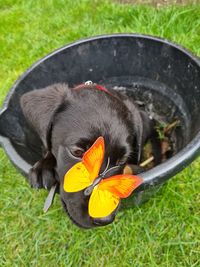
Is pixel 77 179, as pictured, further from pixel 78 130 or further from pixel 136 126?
pixel 136 126

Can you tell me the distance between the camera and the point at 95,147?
1308mm

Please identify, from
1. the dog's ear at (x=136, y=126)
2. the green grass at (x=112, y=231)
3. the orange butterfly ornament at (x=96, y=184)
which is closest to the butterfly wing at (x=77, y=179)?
the orange butterfly ornament at (x=96, y=184)

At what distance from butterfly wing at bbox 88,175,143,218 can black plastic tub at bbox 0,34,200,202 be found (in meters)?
0.44

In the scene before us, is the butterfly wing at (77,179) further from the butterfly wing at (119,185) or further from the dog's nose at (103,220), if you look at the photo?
the dog's nose at (103,220)

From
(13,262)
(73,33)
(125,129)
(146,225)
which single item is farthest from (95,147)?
(73,33)

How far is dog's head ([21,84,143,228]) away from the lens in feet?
5.08

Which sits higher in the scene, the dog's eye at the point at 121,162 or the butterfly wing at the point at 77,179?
the butterfly wing at the point at 77,179

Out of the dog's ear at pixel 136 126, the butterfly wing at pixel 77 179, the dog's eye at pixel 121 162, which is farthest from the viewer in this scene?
the dog's ear at pixel 136 126

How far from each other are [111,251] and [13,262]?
48 centimetres

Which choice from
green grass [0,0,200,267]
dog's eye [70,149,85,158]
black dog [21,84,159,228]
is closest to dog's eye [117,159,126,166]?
black dog [21,84,159,228]

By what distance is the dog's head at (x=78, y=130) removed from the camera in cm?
155

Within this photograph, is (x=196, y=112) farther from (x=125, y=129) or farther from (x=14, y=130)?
(x=14, y=130)

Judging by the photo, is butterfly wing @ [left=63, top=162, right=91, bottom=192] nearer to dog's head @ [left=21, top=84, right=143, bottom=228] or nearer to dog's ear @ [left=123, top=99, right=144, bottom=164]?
dog's head @ [left=21, top=84, right=143, bottom=228]

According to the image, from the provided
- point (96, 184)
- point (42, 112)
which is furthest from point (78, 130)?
point (96, 184)
